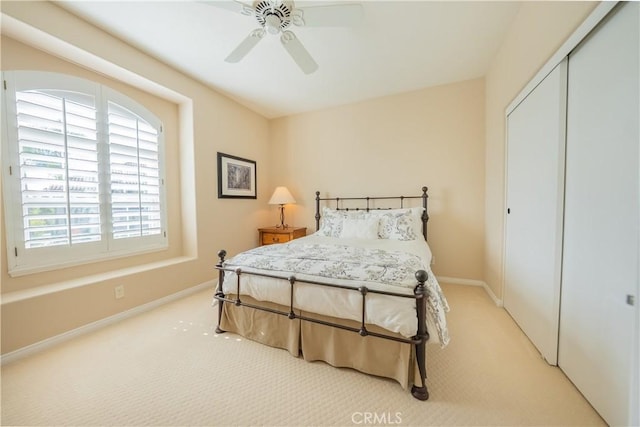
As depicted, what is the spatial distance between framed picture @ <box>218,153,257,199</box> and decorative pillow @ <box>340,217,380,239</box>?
1723 millimetres

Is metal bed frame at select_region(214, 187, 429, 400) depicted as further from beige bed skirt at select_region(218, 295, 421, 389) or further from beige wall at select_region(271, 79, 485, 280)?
beige wall at select_region(271, 79, 485, 280)

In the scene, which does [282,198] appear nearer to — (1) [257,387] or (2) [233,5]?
(2) [233,5]

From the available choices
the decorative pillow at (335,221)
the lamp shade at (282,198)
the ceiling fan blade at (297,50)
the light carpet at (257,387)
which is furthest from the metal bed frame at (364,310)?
the lamp shade at (282,198)

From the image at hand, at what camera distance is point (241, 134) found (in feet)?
12.3

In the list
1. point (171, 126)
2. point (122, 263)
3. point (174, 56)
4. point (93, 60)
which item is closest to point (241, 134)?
point (171, 126)

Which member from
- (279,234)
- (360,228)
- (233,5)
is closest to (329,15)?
(233,5)

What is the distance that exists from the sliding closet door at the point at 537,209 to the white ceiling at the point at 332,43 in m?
0.87

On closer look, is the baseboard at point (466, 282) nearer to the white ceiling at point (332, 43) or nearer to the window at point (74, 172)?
the white ceiling at point (332, 43)

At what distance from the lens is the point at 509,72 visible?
2248 millimetres

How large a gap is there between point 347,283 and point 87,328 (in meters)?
2.35

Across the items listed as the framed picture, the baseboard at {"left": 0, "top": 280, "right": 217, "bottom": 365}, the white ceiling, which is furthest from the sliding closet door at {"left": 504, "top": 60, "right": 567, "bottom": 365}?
the baseboard at {"left": 0, "top": 280, "right": 217, "bottom": 365}

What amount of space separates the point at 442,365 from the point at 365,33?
276cm

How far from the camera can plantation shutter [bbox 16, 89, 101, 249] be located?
6.18 ft

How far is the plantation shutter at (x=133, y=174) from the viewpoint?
2.46 meters
